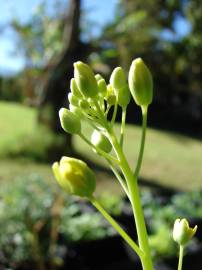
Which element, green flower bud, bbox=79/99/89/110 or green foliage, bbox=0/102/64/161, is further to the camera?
green foliage, bbox=0/102/64/161

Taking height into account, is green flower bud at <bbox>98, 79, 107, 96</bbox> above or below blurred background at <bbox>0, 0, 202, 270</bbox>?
above

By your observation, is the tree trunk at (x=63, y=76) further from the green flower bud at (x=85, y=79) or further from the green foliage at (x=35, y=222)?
the green flower bud at (x=85, y=79)

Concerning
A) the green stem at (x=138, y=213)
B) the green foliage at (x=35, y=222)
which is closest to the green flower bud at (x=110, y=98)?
the green stem at (x=138, y=213)

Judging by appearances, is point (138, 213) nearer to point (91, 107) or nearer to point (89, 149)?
point (91, 107)

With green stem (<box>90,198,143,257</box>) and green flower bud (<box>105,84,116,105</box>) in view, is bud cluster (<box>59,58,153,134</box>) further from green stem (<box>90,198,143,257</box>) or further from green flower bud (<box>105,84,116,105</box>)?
green stem (<box>90,198,143,257</box>)

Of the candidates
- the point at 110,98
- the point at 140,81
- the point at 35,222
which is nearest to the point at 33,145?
the point at 35,222

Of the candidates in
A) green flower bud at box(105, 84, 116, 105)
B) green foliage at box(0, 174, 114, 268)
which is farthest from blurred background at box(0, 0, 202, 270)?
green flower bud at box(105, 84, 116, 105)

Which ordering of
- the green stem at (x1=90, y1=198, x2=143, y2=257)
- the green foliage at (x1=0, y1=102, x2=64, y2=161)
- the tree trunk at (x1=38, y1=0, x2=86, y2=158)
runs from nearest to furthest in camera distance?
the green stem at (x1=90, y1=198, x2=143, y2=257)
the green foliage at (x1=0, y1=102, x2=64, y2=161)
the tree trunk at (x1=38, y1=0, x2=86, y2=158)
